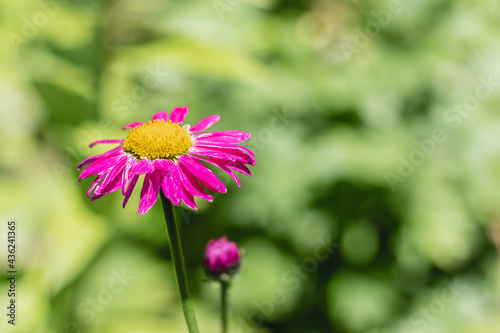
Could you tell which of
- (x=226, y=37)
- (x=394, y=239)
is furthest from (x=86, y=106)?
(x=394, y=239)

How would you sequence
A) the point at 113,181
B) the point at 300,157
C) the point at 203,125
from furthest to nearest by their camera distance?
the point at 300,157 < the point at 203,125 < the point at 113,181

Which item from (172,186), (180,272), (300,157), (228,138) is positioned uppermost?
(300,157)

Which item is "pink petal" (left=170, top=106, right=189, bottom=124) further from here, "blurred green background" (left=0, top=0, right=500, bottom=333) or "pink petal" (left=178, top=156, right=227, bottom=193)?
"blurred green background" (left=0, top=0, right=500, bottom=333)

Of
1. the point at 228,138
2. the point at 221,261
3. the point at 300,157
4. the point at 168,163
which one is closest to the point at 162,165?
Result: the point at 168,163

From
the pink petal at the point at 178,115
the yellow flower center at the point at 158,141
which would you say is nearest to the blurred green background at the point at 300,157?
the pink petal at the point at 178,115

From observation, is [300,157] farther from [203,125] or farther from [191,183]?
[191,183]

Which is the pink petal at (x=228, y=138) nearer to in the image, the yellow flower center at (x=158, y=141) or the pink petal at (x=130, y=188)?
the yellow flower center at (x=158, y=141)

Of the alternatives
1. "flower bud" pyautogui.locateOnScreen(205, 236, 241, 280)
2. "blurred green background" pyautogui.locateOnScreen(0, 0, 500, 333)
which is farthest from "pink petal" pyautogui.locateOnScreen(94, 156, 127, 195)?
"blurred green background" pyautogui.locateOnScreen(0, 0, 500, 333)
